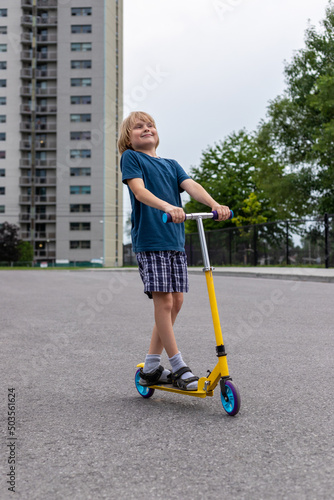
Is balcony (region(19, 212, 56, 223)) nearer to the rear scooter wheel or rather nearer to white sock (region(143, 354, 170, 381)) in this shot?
white sock (region(143, 354, 170, 381))

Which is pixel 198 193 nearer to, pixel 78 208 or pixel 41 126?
pixel 78 208

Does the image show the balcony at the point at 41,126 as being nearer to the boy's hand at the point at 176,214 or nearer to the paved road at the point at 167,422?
the paved road at the point at 167,422

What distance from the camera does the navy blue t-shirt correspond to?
3318mm

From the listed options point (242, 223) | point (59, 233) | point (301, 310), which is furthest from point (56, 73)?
point (301, 310)

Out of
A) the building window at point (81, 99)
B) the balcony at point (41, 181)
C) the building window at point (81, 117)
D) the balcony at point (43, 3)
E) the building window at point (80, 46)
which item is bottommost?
the balcony at point (41, 181)

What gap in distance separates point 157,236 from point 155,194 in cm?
28

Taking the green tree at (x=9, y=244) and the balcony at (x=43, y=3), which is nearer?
the green tree at (x=9, y=244)

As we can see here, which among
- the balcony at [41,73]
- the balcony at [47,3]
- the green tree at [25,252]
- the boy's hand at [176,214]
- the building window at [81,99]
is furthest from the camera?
the balcony at [47,3]

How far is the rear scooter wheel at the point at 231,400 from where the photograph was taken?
9.62 ft

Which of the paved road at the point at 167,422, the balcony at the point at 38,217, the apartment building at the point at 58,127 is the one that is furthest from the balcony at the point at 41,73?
the paved road at the point at 167,422

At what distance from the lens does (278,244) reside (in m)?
25.8

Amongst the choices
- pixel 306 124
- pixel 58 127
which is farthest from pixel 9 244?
pixel 306 124

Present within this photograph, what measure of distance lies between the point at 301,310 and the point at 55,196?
214 ft

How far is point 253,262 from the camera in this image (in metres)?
27.9
